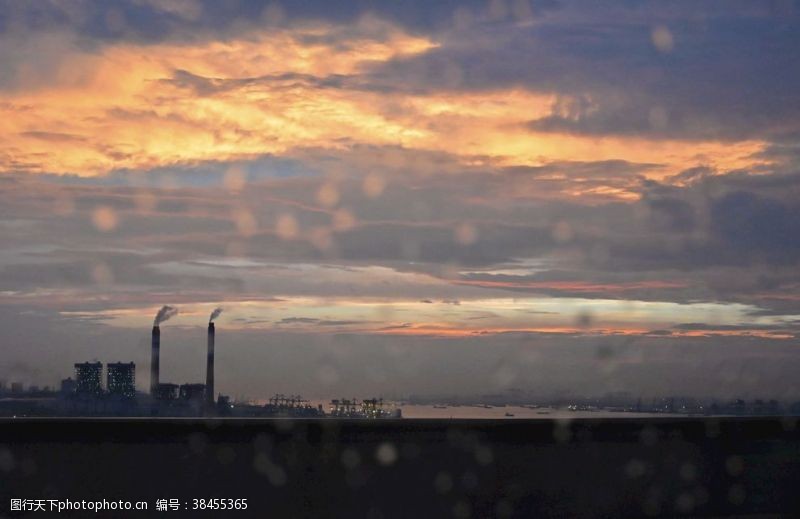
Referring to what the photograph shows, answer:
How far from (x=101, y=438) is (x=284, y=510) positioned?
2.09 meters

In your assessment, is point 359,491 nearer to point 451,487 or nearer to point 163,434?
point 451,487

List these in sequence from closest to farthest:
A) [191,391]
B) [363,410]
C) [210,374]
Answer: [363,410], [191,391], [210,374]

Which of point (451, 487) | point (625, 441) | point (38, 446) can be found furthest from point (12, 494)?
point (625, 441)

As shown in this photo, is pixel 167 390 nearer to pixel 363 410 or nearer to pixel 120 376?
pixel 120 376

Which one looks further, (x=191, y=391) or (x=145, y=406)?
(x=191, y=391)

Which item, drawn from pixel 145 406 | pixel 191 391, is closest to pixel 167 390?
pixel 191 391

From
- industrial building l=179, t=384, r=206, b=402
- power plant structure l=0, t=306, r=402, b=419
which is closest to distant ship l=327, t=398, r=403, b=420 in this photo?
power plant structure l=0, t=306, r=402, b=419

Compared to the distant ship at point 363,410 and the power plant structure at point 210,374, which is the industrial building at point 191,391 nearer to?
the power plant structure at point 210,374

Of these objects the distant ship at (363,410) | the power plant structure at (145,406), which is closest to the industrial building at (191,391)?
the power plant structure at (145,406)

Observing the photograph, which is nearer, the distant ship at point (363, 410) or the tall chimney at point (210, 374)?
the distant ship at point (363, 410)

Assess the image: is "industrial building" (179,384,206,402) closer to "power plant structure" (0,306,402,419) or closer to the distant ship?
"power plant structure" (0,306,402,419)

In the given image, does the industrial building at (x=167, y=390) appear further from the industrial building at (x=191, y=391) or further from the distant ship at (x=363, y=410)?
the distant ship at (x=363, y=410)

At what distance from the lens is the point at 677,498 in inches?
446

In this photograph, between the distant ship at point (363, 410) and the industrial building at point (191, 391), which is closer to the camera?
the distant ship at point (363, 410)
